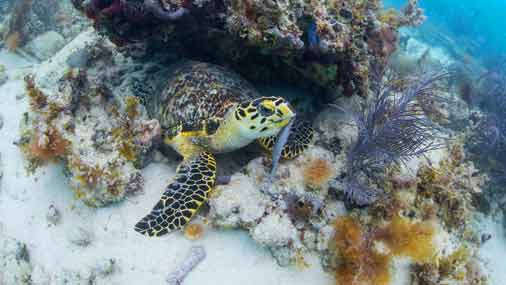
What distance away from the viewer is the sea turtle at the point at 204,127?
327cm

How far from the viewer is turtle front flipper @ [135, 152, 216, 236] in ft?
10.7

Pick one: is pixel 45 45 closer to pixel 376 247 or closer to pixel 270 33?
pixel 270 33

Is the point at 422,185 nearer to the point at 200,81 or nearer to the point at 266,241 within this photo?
the point at 266,241

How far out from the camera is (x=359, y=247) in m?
3.11

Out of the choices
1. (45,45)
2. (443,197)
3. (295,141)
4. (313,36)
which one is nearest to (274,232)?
(295,141)

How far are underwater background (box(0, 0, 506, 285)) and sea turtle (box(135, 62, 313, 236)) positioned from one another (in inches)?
0.7

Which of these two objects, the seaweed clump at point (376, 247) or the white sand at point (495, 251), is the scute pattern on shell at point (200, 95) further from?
the white sand at point (495, 251)

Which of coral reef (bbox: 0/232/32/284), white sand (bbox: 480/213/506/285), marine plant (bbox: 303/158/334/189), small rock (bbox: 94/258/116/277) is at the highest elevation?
marine plant (bbox: 303/158/334/189)

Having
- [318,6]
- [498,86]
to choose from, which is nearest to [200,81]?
[318,6]

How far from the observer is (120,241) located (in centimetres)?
346

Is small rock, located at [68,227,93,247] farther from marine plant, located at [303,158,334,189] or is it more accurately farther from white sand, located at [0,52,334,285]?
marine plant, located at [303,158,334,189]

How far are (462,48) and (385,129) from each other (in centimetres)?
1955

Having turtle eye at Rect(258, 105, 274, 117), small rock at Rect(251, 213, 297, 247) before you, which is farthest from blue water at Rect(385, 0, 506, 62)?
small rock at Rect(251, 213, 297, 247)

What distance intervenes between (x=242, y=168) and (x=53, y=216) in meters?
2.23
